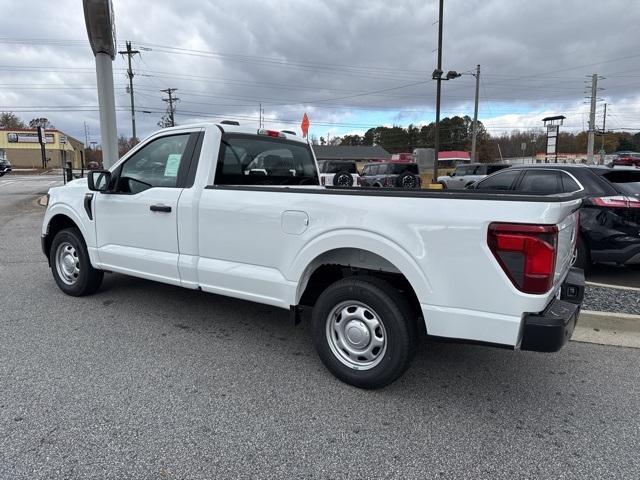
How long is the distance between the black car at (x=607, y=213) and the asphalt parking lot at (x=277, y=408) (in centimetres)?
211

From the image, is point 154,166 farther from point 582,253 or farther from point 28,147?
point 28,147

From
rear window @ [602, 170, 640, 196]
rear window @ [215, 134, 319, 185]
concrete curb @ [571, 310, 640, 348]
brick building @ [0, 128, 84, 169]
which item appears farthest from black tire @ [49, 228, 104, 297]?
brick building @ [0, 128, 84, 169]

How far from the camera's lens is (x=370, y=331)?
3244mm

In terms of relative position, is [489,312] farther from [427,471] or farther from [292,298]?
[292,298]

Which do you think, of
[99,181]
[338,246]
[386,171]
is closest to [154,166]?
[99,181]

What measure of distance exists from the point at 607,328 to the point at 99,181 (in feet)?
17.0

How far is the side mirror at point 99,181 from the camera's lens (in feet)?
15.4

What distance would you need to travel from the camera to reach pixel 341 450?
2660mm

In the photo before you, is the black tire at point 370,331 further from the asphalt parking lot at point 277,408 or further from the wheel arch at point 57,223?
the wheel arch at point 57,223

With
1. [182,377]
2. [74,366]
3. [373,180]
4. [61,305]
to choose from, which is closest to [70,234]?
[61,305]

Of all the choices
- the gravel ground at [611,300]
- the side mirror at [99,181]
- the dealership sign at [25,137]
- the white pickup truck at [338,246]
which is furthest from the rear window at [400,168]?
the dealership sign at [25,137]

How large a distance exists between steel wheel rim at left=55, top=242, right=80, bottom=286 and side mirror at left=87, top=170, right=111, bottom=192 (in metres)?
0.96

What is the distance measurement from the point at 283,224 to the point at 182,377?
1.36 metres

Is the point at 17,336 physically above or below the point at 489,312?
below
